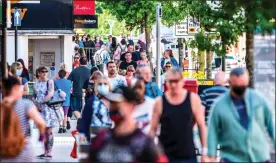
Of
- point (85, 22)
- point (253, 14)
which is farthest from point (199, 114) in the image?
point (85, 22)

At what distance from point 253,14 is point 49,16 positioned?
77.4ft

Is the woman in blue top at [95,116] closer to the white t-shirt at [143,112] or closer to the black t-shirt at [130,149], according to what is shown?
the white t-shirt at [143,112]

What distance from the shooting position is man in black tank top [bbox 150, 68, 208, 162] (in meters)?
12.1

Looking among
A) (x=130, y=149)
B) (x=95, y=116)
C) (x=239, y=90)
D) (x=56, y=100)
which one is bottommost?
(x=56, y=100)

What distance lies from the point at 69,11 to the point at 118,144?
32637 mm

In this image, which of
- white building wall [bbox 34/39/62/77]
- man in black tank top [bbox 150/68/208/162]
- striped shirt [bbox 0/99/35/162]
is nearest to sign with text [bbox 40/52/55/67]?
white building wall [bbox 34/39/62/77]

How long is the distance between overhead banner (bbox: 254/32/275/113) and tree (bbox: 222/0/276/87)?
1.28 m

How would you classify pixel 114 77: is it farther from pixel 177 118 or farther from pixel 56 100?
pixel 177 118

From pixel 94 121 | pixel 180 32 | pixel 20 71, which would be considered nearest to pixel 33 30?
pixel 180 32

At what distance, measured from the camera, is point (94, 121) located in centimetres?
1494

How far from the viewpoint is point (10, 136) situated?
432 inches

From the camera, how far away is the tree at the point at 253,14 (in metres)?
15.3

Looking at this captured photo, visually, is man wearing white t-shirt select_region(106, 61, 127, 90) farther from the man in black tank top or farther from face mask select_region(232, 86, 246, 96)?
face mask select_region(232, 86, 246, 96)

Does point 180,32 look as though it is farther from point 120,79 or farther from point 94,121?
point 94,121
